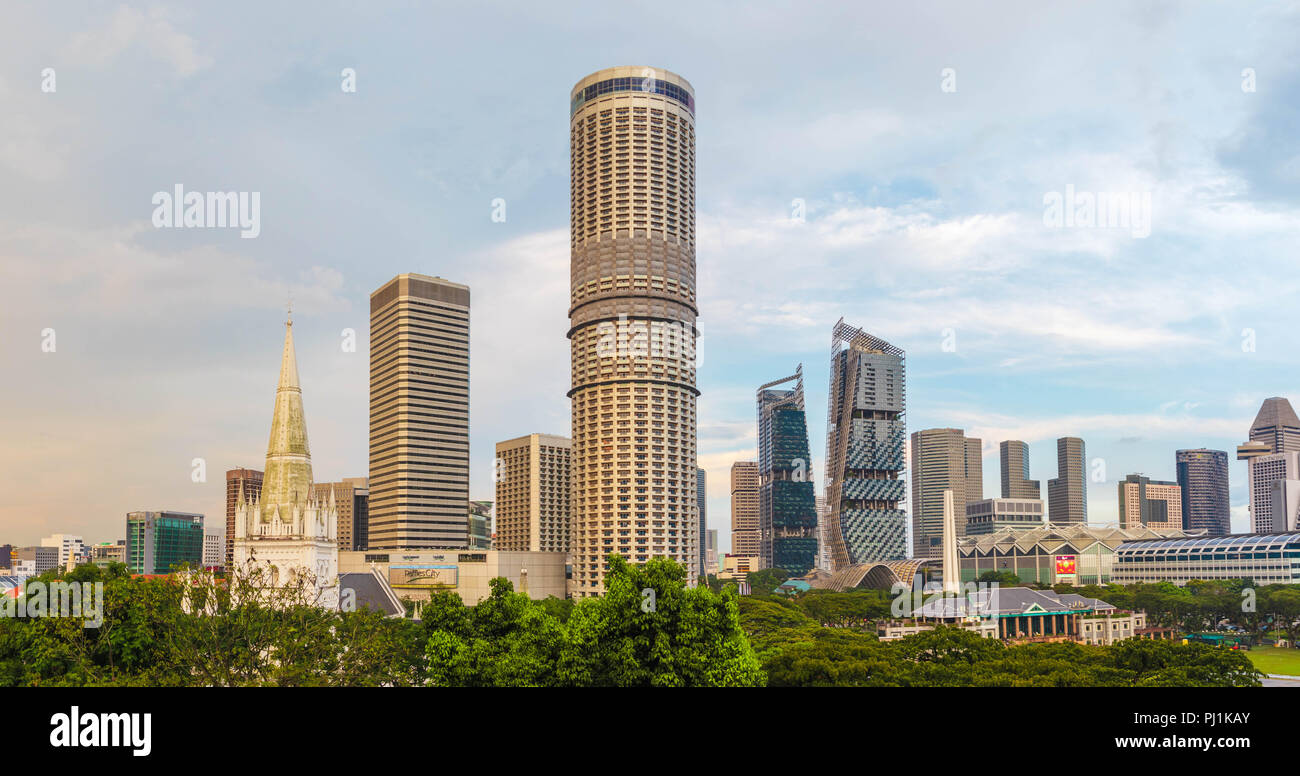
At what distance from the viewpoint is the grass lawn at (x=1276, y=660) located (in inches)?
3922

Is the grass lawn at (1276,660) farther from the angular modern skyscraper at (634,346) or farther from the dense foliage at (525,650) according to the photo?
the angular modern skyscraper at (634,346)

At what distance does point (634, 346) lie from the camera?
19050 centimetres

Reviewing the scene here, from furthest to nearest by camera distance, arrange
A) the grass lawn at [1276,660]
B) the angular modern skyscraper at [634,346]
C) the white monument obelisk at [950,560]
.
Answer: the angular modern skyscraper at [634,346] → the white monument obelisk at [950,560] → the grass lawn at [1276,660]

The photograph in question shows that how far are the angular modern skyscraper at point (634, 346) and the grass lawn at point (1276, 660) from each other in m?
93.7

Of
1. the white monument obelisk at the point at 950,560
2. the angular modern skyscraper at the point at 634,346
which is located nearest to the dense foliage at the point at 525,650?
the white monument obelisk at the point at 950,560

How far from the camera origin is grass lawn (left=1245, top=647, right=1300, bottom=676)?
9962cm

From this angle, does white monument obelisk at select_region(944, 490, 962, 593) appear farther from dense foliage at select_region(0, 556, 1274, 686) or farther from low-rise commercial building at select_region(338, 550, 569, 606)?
low-rise commercial building at select_region(338, 550, 569, 606)

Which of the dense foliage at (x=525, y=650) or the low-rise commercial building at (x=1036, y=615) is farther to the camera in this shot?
the low-rise commercial building at (x=1036, y=615)

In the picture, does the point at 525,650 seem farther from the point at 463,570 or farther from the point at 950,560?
the point at 463,570
